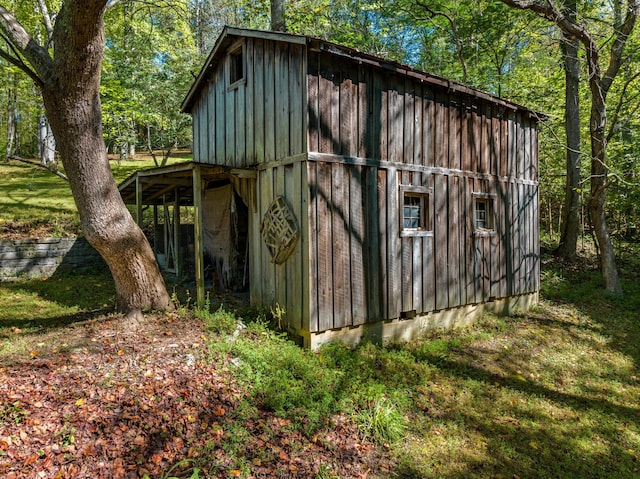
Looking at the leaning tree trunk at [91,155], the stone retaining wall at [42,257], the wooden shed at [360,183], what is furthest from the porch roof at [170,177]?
the stone retaining wall at [42,257]

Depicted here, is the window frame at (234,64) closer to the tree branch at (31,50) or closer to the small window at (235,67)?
the small window at (235,67)

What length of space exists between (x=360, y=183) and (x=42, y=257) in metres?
9.28

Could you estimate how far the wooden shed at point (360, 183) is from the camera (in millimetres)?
5840

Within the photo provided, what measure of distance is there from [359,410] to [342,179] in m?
3.26

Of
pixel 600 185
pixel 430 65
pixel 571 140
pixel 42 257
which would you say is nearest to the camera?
pixel 600 185

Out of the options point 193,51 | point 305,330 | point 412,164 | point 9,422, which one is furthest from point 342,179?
point 193,51

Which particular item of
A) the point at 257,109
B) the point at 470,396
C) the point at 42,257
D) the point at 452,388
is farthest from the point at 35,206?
the point at 470,396

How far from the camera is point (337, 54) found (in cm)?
574

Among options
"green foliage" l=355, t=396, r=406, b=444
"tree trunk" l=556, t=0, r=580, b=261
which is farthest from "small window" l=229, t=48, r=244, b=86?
"tree trunk" l=556, t=0, r=580, b=261

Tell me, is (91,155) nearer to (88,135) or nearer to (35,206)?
(88,135)

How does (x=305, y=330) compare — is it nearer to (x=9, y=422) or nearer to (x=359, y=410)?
(x=359, y=410)

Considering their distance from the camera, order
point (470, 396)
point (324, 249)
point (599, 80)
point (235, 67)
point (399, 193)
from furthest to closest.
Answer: point (599, 80) < point (235, 67) < point (399, 193) < point (324, 249) < point (470, 396)

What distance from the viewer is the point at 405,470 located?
3.95 metres

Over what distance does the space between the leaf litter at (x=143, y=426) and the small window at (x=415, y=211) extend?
3.77 meters
